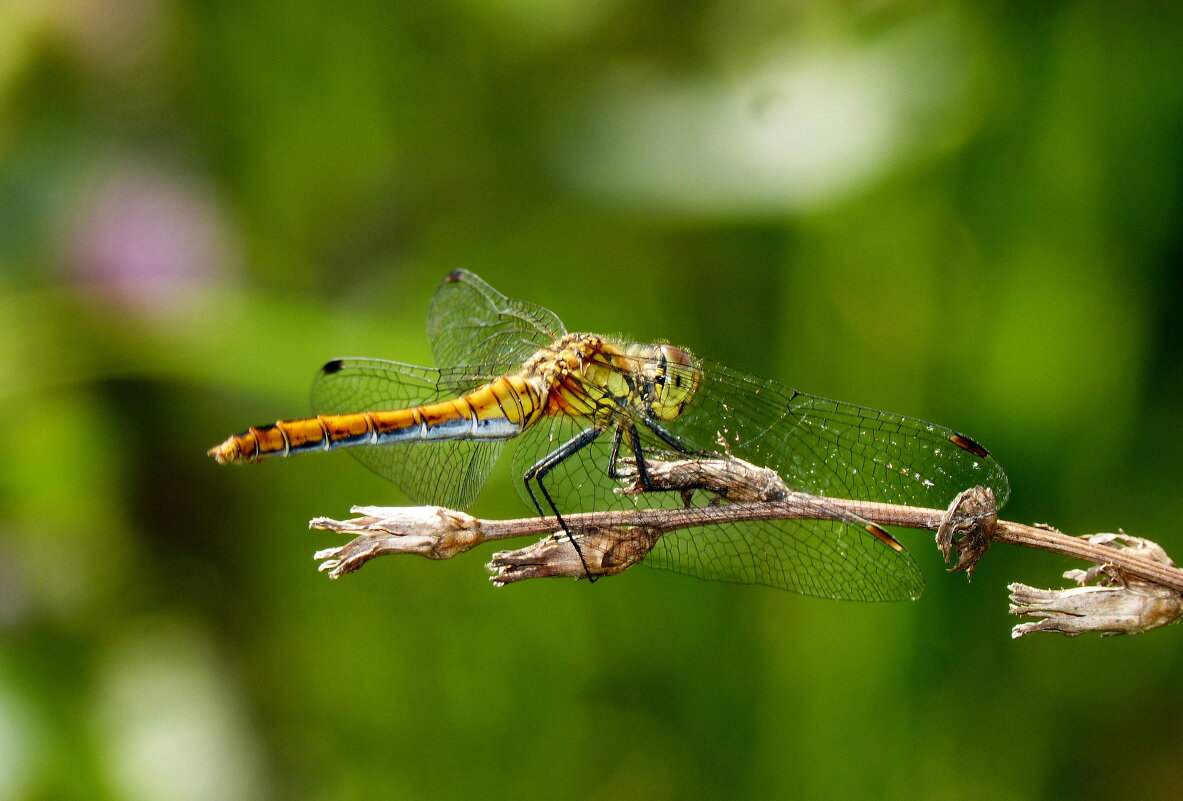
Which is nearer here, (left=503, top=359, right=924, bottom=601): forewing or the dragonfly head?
(left=503, top=359, right=924, bottom=601): forewing

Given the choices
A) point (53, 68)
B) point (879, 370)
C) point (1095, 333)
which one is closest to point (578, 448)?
point (879, 370)

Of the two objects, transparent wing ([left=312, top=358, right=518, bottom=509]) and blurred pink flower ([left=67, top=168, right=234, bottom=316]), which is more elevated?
blurred pink flower ([left=67, top=168, right=234, bottom=316])

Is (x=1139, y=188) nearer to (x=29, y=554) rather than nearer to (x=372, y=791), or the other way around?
(x=372, y=791)

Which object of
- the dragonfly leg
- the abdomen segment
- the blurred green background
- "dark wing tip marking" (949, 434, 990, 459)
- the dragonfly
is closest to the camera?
"dark wing tip marking" (949, 434, 990, 459)

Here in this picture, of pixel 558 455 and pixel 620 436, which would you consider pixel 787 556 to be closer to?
pixel 620 436

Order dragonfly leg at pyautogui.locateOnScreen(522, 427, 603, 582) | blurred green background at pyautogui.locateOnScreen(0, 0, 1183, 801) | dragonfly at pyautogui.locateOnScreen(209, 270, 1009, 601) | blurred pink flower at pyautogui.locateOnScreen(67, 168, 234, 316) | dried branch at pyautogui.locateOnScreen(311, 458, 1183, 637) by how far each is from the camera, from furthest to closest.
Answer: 1. blurred pink flower at pyautogui.locateOnScreen(67, 168, 234, 316)
2. blurred green background at pyautogui.locateOnScreen(0, 0, 1183, 801)
3. dragonfly leg at pyautogui.locateOnScreen(522, 427, 603, 582)
4. dragonfly at pyautogui.locateOnScreen(209, 270, 1009, 601)
5. dried branch at pyautogui.locateOnScreen(311, 458, 1183, 637)

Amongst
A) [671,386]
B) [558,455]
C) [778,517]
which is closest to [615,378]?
[671,386]

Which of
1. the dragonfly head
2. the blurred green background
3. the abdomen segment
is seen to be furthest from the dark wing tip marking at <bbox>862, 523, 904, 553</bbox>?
the abdomen segment

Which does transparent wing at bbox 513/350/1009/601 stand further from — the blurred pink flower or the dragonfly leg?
the blurred pink flower

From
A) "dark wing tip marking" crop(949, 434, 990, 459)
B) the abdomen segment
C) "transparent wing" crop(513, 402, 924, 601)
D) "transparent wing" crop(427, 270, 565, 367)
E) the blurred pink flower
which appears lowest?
"transparent wing" crop(513, 402, 924, 601)
